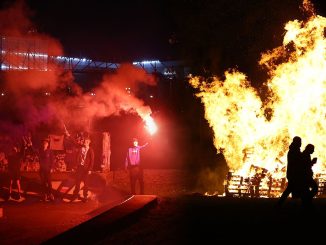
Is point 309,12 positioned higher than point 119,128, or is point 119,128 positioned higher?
point 309,12

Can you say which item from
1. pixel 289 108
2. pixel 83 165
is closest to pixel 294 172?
pixel 289 108

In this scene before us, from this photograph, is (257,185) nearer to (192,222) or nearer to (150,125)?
(150,125)

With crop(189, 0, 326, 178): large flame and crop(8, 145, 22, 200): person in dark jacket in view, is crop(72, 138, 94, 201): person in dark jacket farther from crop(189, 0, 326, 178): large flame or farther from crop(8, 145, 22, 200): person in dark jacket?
crop(189, 0, 326, 178): large flame

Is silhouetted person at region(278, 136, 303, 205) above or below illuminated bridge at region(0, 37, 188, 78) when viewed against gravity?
below

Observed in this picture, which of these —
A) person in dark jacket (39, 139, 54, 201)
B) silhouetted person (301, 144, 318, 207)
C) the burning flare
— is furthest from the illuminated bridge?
silhouetted person (301, 144, 318, 207)

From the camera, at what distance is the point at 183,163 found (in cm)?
2869

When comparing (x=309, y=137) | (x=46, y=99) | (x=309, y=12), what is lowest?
(x=309, y=137)

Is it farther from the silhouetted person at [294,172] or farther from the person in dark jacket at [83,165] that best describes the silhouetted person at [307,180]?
the person in dark jacket at [83,165]

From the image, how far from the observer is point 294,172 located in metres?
10.4

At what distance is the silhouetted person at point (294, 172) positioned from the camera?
33.8ft

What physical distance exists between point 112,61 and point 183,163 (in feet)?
23.8

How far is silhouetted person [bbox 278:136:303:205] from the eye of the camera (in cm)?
1029

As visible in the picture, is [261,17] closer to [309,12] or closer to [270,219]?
[309,12]

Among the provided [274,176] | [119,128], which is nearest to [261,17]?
[274,176]
